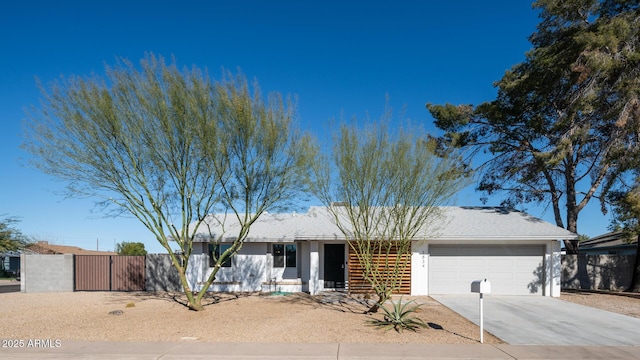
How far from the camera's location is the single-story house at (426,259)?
18.3m

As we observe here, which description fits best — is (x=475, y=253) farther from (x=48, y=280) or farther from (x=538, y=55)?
(x=48, y=280)

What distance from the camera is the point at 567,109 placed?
1872 centimetres

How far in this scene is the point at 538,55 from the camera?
20.4 m

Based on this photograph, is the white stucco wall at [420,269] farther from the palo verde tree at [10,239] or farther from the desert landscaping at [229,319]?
the palo verde tree at [10,239]

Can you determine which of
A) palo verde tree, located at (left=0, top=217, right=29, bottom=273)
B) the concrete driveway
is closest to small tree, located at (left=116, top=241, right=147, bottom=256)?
palo verde tree, located at (left=0, top=217, right=29, bottom=273)

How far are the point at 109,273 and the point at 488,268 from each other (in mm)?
17246

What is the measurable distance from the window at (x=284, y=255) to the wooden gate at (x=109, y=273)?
20.6ft

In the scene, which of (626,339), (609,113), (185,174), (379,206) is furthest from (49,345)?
(609,113)

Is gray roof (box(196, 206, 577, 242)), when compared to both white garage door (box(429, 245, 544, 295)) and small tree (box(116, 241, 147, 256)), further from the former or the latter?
small tree (box(116, 241, 147, 256))

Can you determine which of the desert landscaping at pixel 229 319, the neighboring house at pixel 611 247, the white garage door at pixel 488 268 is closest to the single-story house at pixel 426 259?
the white garage door at pixel 488 268

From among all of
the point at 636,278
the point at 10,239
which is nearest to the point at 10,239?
the point at 10,239

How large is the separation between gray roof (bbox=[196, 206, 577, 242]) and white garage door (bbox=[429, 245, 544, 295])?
2.63 ft

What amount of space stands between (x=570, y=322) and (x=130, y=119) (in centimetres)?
1392

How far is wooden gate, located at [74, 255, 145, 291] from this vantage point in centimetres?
2020
